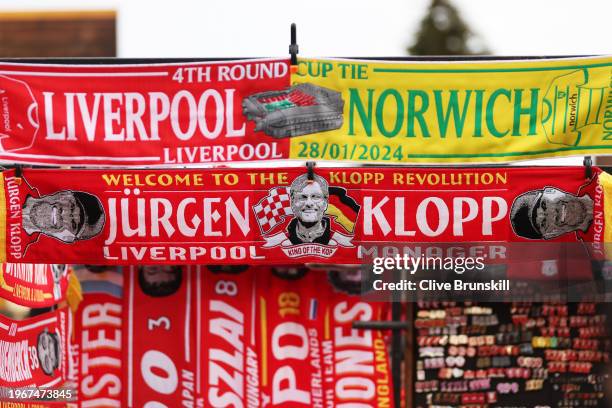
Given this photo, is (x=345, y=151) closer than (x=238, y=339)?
Yes

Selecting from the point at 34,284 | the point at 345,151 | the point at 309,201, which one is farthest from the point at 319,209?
the point at 34,284

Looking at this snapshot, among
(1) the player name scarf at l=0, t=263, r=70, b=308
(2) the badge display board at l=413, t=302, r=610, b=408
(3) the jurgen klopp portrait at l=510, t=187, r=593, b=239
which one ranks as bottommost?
(2) the badge display board at l=413, t=302, r=610, b=408

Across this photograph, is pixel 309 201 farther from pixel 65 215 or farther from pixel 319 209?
pixel 65 215

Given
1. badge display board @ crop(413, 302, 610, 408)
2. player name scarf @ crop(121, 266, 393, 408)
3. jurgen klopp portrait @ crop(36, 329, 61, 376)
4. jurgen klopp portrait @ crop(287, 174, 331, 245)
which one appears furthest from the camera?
badge display board @ crop(413, 302, 610, 408)

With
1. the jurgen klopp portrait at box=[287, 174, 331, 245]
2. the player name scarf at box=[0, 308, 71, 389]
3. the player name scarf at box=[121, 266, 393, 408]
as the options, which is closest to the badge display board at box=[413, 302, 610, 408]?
the player name scarf at box=[121, 266, 393, 408]

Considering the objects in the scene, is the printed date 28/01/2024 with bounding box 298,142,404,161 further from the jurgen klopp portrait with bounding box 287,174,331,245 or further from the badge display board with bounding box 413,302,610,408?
the badge display board with bounding box 413,302,610,408

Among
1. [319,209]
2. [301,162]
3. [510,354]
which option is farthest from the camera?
[510,354]

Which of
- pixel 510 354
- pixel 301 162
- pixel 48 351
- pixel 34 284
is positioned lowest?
pixel 510 354

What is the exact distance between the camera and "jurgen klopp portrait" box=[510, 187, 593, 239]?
16.8 feet

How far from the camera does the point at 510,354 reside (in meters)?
6.66

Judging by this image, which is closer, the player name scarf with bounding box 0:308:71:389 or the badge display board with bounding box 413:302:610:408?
the player name scarf with bounding box 0:308:71:389

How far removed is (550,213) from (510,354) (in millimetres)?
1886

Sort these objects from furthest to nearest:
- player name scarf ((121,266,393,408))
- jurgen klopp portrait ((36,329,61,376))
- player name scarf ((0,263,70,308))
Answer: player name scarf ((121,266,393,408))
jurgen klopp portrait ((36,329,61,376))
player name scarf ((0,263,70,308))

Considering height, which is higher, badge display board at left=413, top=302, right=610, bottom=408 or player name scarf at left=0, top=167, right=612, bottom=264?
player name scarf at left=0, top=167, right=612, bottom=264
